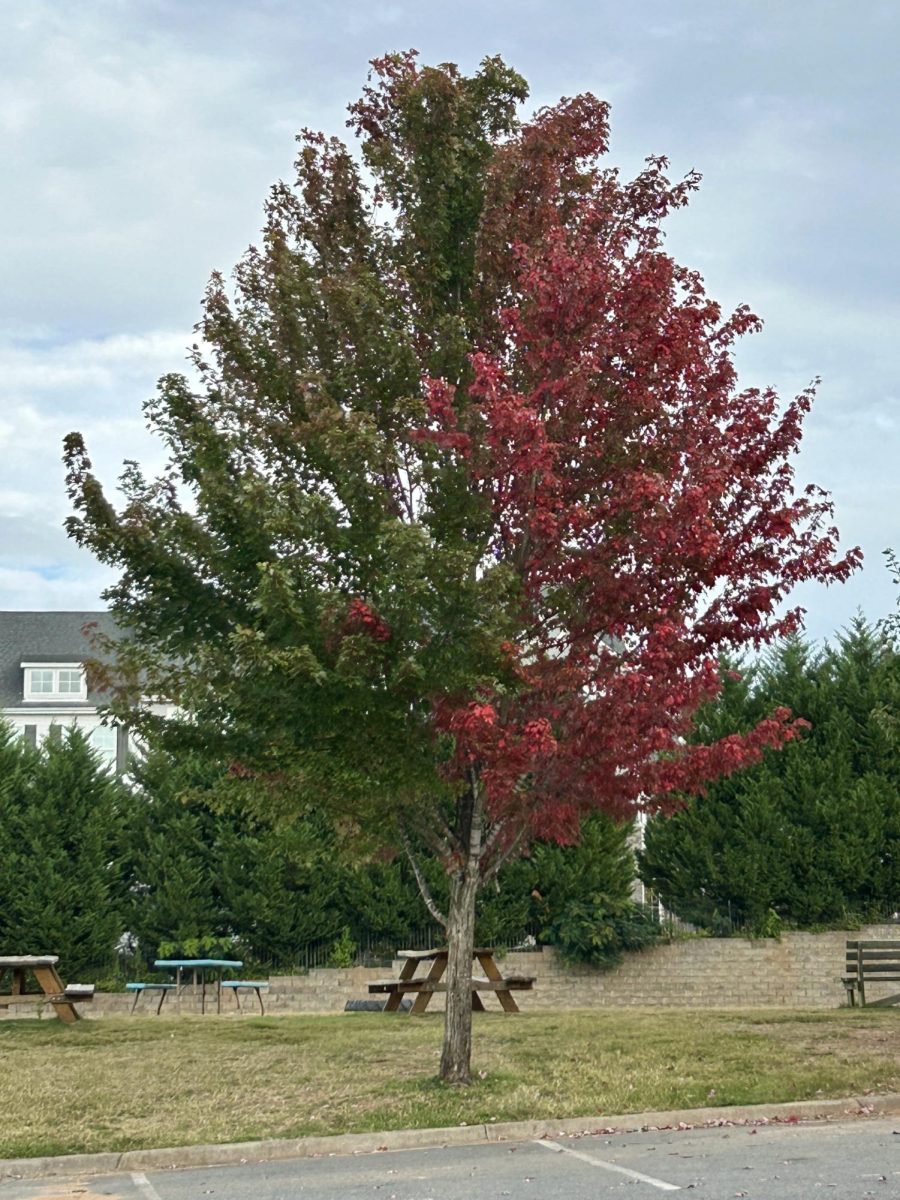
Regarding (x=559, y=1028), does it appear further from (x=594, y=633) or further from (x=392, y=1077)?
(x=594, y=633)

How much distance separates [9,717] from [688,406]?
39.5m

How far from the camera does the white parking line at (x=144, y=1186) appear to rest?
8.84 metres

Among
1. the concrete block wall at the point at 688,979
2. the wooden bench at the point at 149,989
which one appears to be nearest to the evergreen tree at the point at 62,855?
the wooden bench at the point at 149,989

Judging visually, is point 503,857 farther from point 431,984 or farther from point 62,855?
point 62,855

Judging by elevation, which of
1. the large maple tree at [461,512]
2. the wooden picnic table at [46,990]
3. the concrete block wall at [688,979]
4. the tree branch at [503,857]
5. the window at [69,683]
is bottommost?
the concrete block wall at [688,979]

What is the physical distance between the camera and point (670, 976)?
1002 inches

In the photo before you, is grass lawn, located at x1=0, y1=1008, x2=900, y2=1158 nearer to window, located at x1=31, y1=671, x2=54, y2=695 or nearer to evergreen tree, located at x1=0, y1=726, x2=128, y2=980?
evergreen tree, located at x1=0, y1=726, x2=128, y2=980

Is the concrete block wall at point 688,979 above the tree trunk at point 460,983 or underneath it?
underneath

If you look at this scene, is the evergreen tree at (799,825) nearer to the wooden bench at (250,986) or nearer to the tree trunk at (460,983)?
the wooden bench at (250,986)

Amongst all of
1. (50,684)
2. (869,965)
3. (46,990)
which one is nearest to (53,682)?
(50,684)

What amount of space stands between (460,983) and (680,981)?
1368 centimetres

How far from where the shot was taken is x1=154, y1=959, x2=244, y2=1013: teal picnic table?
75.7 feet

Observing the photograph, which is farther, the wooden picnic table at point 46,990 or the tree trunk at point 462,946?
the wooden picnic table at point 46,990

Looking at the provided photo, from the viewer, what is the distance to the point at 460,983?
41.9ft
